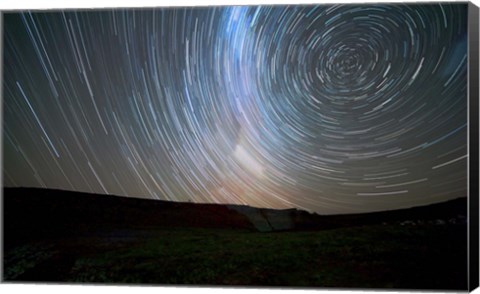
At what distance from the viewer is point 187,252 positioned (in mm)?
9141

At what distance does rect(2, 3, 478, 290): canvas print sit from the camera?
28.7 ft

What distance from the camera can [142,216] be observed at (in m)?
9.25

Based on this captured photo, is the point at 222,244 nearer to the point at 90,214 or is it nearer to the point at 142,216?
the point at 142,216

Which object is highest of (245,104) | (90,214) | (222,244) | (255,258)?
(245,104)

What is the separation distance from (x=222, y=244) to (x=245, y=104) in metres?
1.27

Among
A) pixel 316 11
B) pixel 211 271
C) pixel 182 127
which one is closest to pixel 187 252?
pixel 211 271

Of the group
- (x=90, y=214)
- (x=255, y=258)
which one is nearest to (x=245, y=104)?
(x=255, y=258)

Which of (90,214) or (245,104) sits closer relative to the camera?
(245,104)

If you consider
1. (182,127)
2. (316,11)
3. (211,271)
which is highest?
(316,11)

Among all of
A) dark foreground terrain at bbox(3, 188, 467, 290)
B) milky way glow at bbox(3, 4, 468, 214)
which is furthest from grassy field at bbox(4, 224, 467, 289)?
milky way glow at bbox(3, 4, 468, 214)

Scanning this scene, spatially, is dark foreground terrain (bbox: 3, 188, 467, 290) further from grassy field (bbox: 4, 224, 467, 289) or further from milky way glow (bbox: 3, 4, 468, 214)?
milky way glow (bbox: 3, 4, 468, 214)

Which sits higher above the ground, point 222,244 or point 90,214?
point 90,214

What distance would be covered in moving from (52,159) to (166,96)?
48.7 inches

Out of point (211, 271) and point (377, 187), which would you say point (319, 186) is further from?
point (211, 271)
